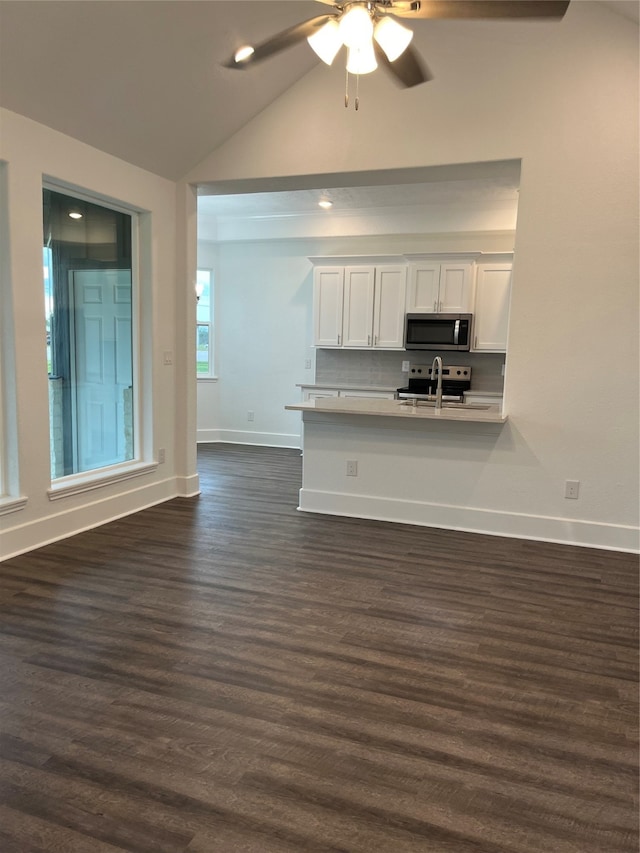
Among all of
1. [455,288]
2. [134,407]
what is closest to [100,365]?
[134,407]

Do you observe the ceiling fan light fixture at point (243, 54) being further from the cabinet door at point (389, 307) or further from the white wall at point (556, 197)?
the cabinet door at point (389, 307)

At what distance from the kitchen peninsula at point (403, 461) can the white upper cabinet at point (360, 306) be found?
2241 millimetres

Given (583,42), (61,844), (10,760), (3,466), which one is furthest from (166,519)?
(583,42)

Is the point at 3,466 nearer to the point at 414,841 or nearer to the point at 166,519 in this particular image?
the point at 166,519

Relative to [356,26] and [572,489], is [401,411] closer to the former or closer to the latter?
[572,489]

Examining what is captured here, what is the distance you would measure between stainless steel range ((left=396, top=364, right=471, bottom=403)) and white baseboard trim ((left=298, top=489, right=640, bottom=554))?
87.9 inches

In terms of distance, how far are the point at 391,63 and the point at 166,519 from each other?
130 inches

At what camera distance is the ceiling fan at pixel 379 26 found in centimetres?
232

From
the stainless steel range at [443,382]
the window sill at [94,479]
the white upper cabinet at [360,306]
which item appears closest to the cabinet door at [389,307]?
the white upper cabinet at [360,306]

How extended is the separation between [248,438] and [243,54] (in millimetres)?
5678

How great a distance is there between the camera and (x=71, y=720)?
6.71ft

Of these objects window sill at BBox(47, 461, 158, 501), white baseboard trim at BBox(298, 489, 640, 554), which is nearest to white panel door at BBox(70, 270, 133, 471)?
window sill at BBox(47, 461, 158, 501)

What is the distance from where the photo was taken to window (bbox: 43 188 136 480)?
4.02 metres

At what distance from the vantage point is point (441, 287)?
6477 millimetres
